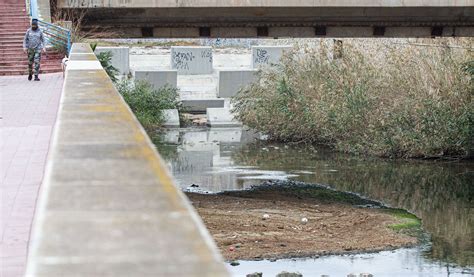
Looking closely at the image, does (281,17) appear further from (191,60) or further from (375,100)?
(191,60)

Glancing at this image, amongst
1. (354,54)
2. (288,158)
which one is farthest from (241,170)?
(354,54)

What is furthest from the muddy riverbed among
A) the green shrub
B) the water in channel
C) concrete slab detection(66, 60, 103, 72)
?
the green shrub

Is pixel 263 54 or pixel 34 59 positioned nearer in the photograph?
pixel 34 59

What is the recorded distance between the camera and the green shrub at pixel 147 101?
126ft

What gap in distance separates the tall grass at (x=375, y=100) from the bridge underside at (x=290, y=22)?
8.77 ft

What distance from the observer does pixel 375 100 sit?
33.8 metres

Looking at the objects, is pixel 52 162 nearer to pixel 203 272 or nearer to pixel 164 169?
pixel 164 169

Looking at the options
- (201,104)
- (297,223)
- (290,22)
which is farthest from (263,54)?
(297,223)

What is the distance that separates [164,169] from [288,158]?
2848 centimetres

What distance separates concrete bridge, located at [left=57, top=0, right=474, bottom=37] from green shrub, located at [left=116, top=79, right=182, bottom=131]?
8.82 meters

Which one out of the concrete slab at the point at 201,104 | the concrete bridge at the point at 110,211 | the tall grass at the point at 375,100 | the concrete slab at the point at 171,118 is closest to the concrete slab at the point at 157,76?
the concrete slab at the point at 201,104

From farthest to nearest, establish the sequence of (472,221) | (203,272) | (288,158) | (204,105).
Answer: (204,105) → (288,158) → (472,221) → (203,272)

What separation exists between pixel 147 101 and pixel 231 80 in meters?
8.98

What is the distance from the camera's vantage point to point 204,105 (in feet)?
157
